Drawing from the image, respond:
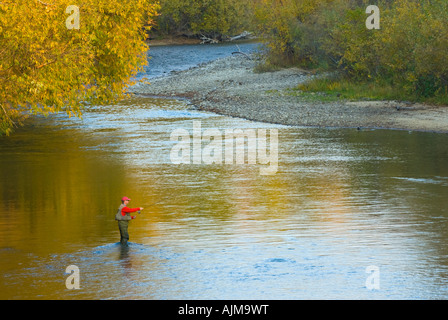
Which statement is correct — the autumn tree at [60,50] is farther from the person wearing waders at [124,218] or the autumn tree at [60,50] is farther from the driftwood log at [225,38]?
the driftwood log at [225,38]

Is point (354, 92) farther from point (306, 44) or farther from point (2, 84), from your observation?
point (2, 84)

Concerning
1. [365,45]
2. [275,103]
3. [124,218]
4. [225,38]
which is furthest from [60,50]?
[225,38]

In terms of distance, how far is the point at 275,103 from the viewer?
44062 millimetres

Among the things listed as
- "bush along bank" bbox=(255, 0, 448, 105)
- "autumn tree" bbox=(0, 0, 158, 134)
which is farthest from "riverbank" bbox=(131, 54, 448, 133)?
"autumn tree" bbox=(0, 0, 158, 134)

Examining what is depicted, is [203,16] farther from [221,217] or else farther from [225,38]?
[221,217]

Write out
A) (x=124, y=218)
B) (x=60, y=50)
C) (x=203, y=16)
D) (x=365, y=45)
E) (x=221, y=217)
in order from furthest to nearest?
(x=203, y=16)
(x=365, y=45)
(x=221, y=217)
(x=60, y=50)
(x=124, y=218)

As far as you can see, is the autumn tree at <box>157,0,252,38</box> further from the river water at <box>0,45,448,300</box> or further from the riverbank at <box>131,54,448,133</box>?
the river water at <box>0,45,448,300</box>

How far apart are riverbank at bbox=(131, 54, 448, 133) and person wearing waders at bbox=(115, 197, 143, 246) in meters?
21.4

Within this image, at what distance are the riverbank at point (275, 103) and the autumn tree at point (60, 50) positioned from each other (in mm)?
18668

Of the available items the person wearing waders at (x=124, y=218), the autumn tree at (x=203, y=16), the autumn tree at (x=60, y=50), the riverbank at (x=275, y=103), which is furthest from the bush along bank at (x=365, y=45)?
the autumn tree at (x=203, y=16)

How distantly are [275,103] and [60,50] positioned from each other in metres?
27.6

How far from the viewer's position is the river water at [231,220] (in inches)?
539

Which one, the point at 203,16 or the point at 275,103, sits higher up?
the point at 203,16
